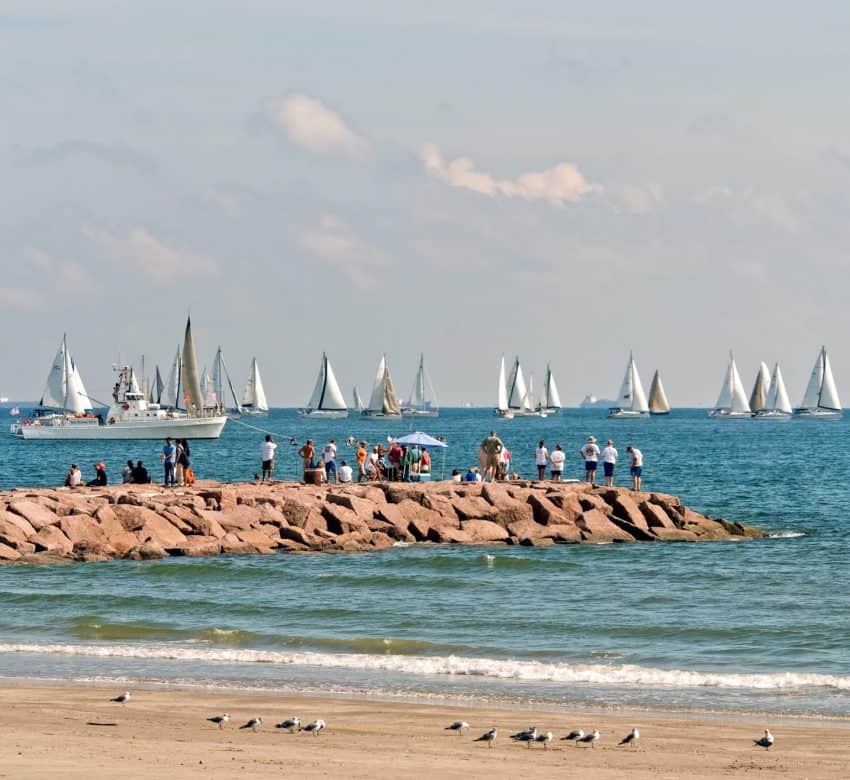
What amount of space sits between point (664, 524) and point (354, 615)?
1491cm

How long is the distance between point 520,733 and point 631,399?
545ft

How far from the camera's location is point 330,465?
131ft

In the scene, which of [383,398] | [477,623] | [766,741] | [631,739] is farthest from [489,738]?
[383,398]

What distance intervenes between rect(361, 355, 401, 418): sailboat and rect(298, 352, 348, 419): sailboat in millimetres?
12024

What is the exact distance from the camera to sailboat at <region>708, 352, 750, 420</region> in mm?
172125

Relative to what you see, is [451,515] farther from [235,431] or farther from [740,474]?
[235,431]

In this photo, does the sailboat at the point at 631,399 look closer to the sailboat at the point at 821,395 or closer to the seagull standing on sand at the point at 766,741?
the sailboat at the point at 821,395

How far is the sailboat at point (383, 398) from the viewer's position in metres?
155

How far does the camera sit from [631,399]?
588 ft

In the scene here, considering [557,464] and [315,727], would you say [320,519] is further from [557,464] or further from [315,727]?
[315,727]

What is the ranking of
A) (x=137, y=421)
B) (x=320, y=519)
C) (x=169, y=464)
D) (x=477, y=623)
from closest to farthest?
(x=477, y=623)
(x=320, y=519)
(x=169, y=464)
(x=137, y=421)

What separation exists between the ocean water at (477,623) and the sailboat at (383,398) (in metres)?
115

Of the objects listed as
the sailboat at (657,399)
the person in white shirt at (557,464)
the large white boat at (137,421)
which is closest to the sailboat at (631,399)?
the sailboat at (657,399)

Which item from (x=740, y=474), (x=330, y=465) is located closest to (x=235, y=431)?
(x=740, y=474)
